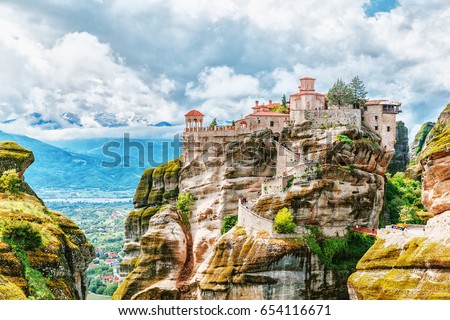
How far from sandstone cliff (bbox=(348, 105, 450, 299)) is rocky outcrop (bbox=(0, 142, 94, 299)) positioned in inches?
688

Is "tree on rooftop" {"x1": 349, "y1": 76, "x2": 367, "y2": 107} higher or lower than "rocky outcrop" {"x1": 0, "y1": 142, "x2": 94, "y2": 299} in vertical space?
higher

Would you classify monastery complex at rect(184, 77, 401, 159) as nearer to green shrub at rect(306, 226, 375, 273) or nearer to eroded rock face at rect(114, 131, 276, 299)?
eroded rock face at rect(114, 131, 276, 299)

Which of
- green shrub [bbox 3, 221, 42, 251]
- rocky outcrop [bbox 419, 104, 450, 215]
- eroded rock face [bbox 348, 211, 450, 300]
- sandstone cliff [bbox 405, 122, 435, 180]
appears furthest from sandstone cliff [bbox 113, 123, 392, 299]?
sandstone cliff [bbox 405, 122, 435, 180]

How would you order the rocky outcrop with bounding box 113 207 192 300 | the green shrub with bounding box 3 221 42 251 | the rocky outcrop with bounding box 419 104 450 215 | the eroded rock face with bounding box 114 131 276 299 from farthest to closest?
the rocky outcrop with bounding box 113 207 192 300 < the eroded rock face with bounding box 114 131 276 299 < the rocky outcrop with bounding box 419 104 450 215 < the green shrub with bounding box 3 221 42 251

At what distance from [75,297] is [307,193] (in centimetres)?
2732

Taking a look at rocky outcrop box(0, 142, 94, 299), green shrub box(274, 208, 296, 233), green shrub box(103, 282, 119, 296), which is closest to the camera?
rocky outcrop box(0, 142, 94, 299)

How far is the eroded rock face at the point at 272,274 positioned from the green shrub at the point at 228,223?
597 cm

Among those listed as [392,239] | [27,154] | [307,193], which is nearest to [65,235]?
[27,154]

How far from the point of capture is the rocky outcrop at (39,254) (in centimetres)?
3181

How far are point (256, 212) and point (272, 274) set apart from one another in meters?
5.99

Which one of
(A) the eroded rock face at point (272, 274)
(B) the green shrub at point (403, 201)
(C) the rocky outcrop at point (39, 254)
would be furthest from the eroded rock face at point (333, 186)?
(C) the rocky outcrop at point (39, 254)

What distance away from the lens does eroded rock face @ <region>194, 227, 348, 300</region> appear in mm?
55884

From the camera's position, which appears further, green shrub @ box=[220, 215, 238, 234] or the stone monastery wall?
green shrub @ box=[220, 215, 238, 234]
